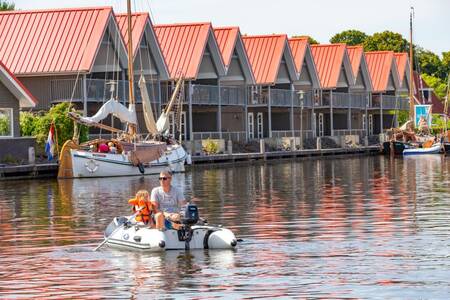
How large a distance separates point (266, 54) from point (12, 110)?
34.1 m

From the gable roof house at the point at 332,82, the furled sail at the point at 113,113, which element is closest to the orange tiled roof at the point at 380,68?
the gable roof house at the point at 332,82

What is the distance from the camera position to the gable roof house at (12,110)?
6256cm

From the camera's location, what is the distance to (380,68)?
120875 millimetres

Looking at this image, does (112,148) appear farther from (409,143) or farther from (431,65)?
(431,65)

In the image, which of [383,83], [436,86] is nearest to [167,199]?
[383,83]

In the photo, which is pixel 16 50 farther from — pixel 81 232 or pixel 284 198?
pixel 81 232

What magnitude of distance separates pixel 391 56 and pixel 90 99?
57002 mm

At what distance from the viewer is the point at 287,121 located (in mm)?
102000

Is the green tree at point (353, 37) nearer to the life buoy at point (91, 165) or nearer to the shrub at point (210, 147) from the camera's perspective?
the shrub at point (210, 147)

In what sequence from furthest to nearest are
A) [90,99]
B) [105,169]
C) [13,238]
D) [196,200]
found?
[90,99], [105,169], [196,200], [13,238]

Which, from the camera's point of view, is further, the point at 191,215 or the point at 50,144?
the point at 50,144

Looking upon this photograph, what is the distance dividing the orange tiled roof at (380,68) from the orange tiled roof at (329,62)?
1042 cm

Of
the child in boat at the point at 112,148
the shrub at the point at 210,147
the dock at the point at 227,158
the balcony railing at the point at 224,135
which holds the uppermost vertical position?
the balcony railing at the point at 224,135

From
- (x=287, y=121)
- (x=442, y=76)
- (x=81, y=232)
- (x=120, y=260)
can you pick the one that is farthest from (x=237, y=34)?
(x=442, y=76)
